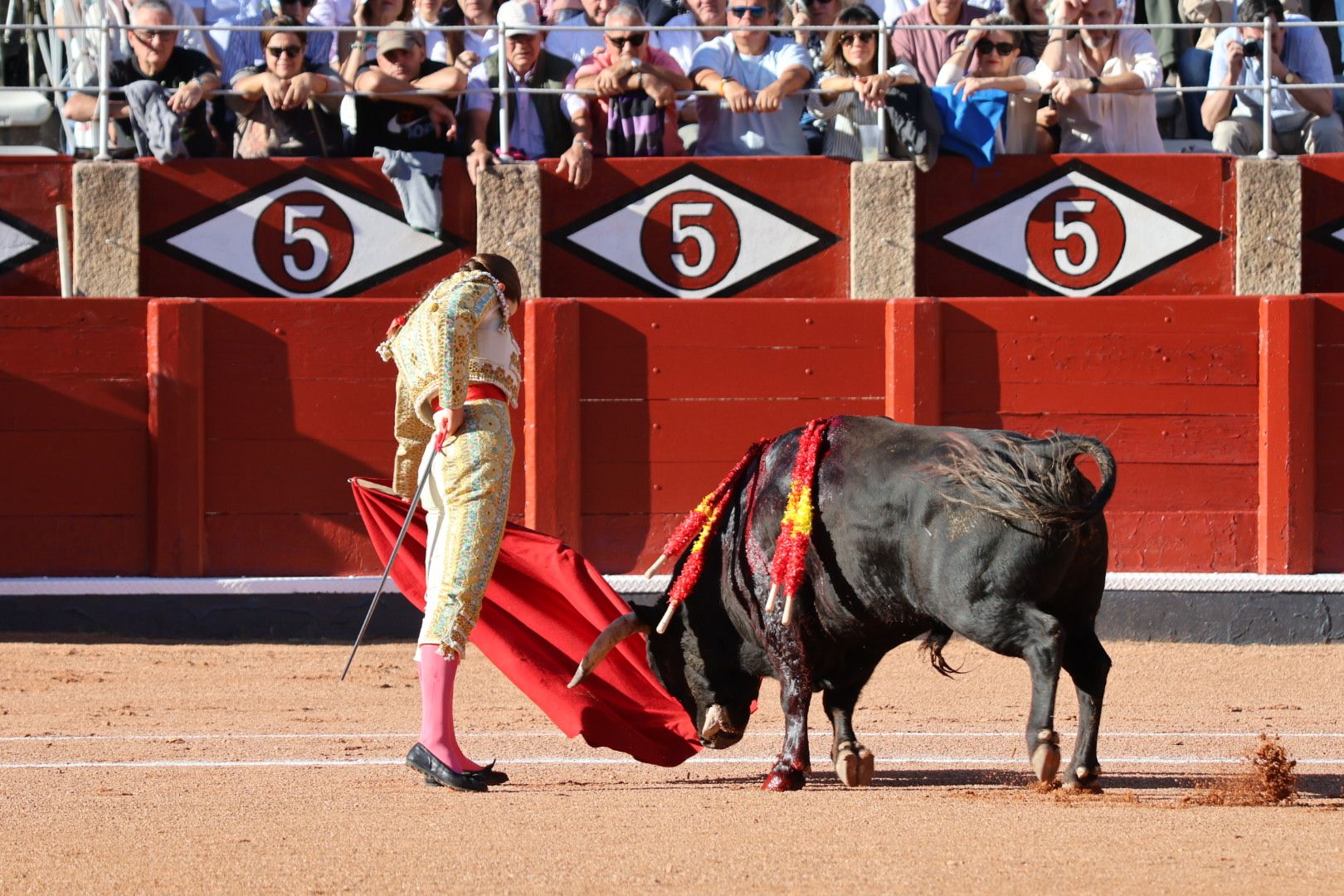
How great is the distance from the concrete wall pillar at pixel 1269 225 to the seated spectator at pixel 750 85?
2.06 meters

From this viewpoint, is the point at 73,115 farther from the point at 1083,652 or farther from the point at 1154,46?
the point at 1083,652

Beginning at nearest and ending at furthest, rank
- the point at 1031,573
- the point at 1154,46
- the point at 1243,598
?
1. the point at 1031,573
2. the point at 1243,598
3. the point at 1154,46

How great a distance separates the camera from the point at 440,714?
15.5 ft

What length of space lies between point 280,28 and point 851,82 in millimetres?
2553

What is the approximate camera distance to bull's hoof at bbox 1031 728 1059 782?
4.37 meters

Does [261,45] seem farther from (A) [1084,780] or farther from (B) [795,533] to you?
(A) [1084,780]

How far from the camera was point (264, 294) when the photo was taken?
8.49 metres

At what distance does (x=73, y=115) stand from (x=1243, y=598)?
572 cm

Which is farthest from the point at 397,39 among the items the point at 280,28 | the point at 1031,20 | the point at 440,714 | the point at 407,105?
the point at 440,714

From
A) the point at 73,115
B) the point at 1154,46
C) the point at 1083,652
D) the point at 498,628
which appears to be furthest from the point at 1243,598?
the point at 73,115

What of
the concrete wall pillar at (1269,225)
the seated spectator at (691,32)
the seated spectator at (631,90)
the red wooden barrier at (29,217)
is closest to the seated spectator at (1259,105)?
the concrete wall pillar at (1269,225)

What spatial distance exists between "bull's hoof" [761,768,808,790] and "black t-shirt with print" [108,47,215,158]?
16.2 ft

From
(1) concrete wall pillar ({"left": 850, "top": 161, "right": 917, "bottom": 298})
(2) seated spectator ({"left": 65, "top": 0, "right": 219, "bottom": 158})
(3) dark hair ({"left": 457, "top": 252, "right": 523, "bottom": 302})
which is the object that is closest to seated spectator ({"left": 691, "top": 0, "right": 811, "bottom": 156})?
(1) concrete wall pillar ({"left": 850, "top": 161, "right": 917, "bottom": 298})

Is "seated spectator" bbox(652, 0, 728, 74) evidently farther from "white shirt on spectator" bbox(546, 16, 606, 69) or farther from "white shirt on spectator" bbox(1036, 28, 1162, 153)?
"white shirt on spectator" bbox(1036, 28, 1162, 153)
